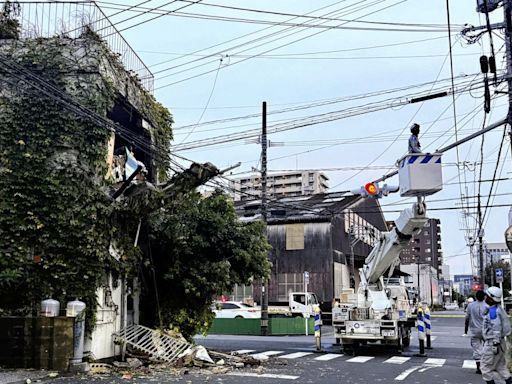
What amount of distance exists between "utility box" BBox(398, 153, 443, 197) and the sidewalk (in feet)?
29.1

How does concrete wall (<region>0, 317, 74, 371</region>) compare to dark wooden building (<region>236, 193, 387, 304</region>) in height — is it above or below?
below

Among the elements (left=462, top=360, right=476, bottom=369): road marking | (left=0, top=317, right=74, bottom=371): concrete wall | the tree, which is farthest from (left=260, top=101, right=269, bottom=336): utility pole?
(left=0, top=317, right=74, bottom=371): concrete wall

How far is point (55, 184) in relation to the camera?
14.9 meters

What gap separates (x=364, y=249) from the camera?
50.5 metres

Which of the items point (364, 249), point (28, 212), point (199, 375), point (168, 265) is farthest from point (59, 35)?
point (364, 249)

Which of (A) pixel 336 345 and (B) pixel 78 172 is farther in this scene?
(A) pixel 336 345

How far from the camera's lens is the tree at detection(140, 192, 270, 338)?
16781 millimetres

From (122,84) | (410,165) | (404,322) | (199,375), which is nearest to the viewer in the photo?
(410,165)

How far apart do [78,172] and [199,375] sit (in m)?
5.97

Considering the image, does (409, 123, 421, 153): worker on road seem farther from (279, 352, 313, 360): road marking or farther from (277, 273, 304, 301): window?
(277, 273, 304, 301): window

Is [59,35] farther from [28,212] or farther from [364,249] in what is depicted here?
[364,249]

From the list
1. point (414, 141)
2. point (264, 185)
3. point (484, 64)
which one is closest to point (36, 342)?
point (414, 141)

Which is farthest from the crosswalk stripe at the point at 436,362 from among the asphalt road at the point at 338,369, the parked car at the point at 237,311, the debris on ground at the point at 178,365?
the parked car at the point at 237,311

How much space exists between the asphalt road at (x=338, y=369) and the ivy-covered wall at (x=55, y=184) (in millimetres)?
3001
